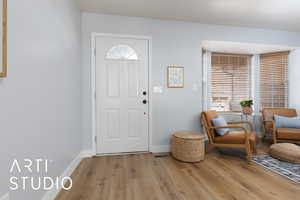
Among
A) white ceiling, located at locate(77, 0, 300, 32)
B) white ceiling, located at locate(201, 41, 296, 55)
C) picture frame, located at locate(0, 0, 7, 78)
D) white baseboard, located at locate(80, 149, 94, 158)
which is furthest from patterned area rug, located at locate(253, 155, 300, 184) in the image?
picture frame, located at locate(0, 0, 7, 78)

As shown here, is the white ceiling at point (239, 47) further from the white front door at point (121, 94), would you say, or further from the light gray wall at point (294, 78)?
the white front door at point (121, 94)

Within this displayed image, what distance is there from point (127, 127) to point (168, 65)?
1.47 metres

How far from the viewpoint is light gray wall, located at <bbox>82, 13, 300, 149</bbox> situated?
9.23 ft

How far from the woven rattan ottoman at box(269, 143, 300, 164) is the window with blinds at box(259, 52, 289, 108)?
68.6 inches

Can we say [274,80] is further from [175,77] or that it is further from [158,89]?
[158,89]

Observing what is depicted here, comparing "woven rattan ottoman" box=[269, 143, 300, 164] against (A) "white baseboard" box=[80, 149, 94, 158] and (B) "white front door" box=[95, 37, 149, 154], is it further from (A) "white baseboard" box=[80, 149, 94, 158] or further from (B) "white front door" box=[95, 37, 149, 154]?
(A) "white baseboard" box=[80, 149, 94, 158]

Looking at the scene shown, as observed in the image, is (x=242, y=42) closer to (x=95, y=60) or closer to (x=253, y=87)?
(x=253, y=87)

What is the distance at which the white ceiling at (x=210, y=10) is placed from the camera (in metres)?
2.48

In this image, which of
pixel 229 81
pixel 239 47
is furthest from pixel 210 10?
pixel 229 81

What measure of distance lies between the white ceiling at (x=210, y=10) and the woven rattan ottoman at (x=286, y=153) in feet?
7.76

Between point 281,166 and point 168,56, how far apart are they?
2.62 m

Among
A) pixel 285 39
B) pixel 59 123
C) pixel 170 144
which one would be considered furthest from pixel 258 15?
pixel 59 123

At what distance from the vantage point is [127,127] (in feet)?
9.72

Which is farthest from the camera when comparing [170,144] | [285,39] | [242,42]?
[285,39]
